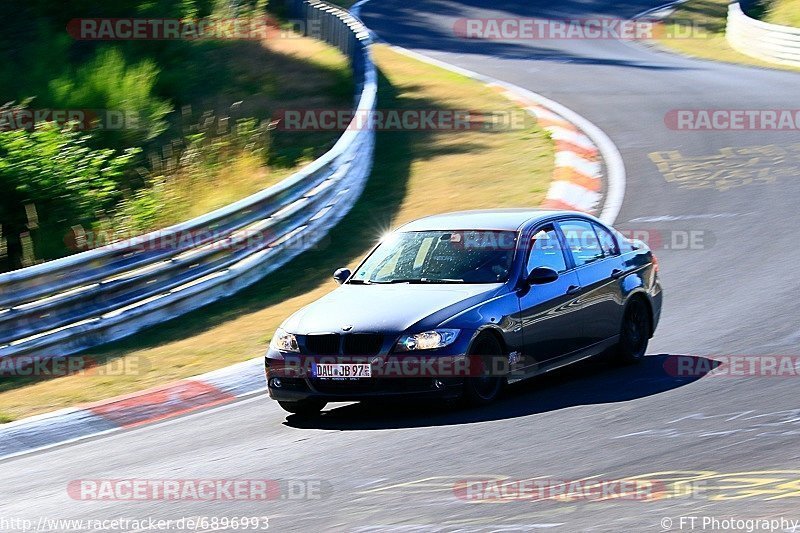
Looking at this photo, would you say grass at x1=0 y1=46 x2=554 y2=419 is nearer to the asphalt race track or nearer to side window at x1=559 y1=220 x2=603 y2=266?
the asphalt race track

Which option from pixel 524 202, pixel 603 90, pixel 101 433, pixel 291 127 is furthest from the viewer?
pixel 603 90

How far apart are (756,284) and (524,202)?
4329mm

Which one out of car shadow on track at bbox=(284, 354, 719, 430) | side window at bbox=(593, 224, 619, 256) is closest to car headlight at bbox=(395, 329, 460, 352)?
car shadow on track at bbox=(284, 354, 719, 430)

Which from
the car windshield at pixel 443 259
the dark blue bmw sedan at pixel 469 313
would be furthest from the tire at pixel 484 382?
the car windshield at pixel 443 259

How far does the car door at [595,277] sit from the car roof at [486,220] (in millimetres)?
202

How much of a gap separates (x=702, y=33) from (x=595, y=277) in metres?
29.2

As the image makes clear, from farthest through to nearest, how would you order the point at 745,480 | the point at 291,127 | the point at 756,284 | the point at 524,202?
the point at 291,127, the point at 524,202, the point at 756,284, the point at 745,480

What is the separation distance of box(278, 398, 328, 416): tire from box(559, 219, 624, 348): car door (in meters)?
2.14

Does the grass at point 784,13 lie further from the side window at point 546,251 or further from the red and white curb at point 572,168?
the side window at point 546,251

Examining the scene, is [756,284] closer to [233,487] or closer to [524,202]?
[524,202]

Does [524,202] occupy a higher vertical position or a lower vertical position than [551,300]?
lower

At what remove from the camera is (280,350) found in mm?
9062

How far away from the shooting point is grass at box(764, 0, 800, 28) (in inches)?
1455

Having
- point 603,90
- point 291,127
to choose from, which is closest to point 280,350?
point 291,127
